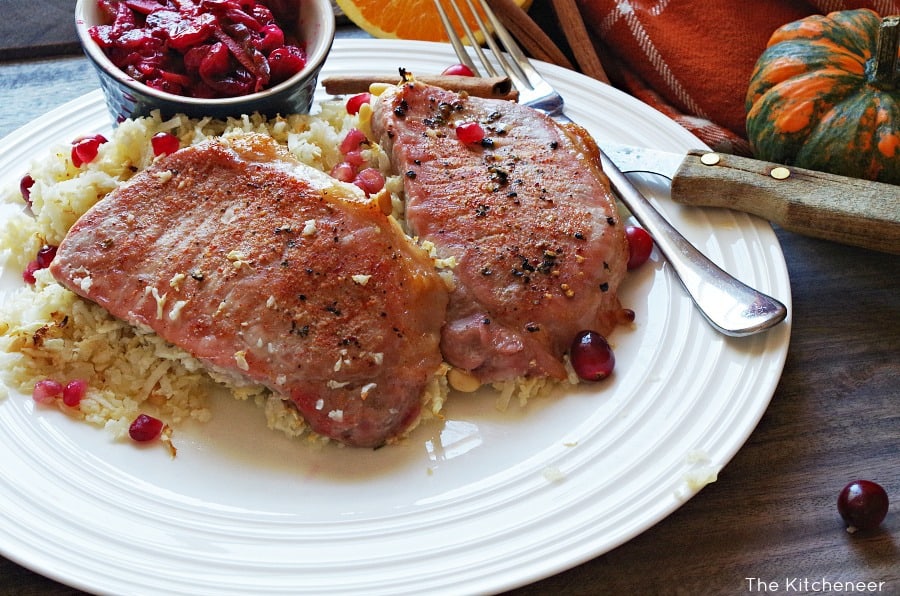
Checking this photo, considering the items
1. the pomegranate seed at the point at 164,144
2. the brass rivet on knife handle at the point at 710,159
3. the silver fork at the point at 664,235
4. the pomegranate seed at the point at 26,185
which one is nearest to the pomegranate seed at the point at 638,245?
the silver fork at the point at 664,235

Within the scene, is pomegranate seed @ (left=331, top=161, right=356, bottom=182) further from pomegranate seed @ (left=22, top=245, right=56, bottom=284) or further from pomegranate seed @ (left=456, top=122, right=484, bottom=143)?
pomegranate seed @ (left=22, top=245, right=56, bottom=284)

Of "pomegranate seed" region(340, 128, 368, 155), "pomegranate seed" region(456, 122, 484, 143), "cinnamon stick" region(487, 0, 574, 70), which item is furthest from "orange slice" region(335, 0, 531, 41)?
"pomegranate seed" region(456, 122, 484, 143)

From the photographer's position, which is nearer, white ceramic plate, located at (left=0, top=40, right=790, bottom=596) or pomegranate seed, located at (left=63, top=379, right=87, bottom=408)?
white ceramic plate, located at (left=0, top=40, right=790, bottom=596)

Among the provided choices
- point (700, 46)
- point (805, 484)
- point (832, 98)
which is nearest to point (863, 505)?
point (805, 484)

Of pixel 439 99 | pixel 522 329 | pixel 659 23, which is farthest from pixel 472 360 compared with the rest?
pixel 659 23

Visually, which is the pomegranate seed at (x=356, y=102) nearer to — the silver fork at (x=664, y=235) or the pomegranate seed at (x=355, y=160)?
the pomegranate seed at (x=355, y=160)
